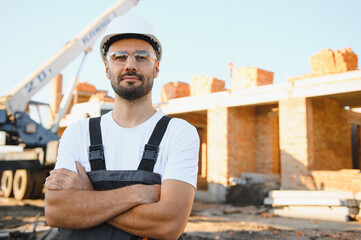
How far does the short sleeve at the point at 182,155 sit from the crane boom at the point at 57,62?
38.5 feet

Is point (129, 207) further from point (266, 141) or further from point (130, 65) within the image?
point (266, 141)

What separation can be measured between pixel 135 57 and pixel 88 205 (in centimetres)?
77

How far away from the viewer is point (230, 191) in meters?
13.3

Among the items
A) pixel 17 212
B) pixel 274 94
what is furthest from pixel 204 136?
pixel 17 212

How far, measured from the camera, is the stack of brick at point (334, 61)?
1180 cm

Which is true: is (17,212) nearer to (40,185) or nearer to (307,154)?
(40,185)

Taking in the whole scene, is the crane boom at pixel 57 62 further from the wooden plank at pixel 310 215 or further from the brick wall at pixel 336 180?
the brick wall at pixel 336 180

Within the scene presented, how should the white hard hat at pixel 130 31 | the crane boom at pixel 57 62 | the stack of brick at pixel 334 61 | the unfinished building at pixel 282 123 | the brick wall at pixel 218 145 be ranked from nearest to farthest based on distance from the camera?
the white hard hat at pixel 130 31 < the unfinished building at pixel 282 123 < the stack of brick at pixel 334 61 < the crane boom at pixel 57 62 < the brick wall at pixel 218 145

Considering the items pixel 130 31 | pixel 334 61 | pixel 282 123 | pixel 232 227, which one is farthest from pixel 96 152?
pixel 334 61

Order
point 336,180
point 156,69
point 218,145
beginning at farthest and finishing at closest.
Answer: point 218,145, point 336,180, point 156,69

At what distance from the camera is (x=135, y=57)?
182cm

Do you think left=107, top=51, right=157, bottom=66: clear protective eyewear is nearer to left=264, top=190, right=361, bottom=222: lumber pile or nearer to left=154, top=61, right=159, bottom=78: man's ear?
left=154, top=61, right=159, bottom=78: man's ear

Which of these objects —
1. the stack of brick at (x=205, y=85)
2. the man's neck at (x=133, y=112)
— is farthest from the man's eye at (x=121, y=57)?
the stack of brick at (x=205, y=85)

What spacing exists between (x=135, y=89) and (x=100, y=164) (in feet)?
1.36
